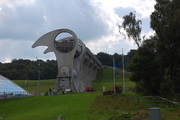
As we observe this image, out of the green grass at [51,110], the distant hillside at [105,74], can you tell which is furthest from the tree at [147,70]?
the distant hillside at [105,74]

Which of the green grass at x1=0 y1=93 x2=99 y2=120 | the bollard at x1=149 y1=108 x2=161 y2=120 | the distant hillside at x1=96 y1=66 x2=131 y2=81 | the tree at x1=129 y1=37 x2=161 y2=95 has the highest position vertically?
the distant hillside at x1=96 y1=66 x2=131 y2=81

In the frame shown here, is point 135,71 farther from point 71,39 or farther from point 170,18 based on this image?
point 71,39

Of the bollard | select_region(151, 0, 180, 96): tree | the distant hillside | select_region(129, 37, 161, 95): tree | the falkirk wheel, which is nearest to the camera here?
the bollard

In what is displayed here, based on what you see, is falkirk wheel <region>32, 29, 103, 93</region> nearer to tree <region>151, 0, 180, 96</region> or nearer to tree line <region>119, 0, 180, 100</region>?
tree line <region>119, 0, 180, 100</region>

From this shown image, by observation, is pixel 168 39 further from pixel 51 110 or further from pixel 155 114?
pixel 155 114

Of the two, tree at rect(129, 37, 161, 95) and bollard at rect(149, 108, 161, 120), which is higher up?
tree at rect(129, 37, 161, 95)

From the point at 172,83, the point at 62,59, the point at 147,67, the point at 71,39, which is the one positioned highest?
the point at 71,39

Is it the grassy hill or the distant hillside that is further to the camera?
the distant hillside

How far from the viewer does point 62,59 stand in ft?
192

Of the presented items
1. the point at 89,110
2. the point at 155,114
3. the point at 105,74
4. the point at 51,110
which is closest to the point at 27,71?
the point at 105,74

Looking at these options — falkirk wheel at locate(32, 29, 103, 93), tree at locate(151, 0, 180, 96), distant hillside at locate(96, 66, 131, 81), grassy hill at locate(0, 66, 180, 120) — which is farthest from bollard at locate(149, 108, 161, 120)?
distant hillside at locate(96, 66, 131, 81)

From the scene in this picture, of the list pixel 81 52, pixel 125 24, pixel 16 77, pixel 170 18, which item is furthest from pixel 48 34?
pixel 16 77

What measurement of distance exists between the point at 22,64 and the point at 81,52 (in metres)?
64.6

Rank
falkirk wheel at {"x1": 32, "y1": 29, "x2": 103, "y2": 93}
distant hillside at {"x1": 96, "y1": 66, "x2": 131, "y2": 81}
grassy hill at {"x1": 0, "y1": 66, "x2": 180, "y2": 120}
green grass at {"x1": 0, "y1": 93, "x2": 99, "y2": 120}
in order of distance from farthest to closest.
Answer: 1. distant hillside at {"x1": 96, "y1": 66, "x2": 131, "y2": 81}
2. falkirk wheel at {"x1": 32, "y1": 29, "x2": 103, "y2": 93}
3. green grass at {"x1": 0, "y1": 93, "x2": 99, "y2": 120}
4. grassy hill at {"x1": 0, "y1": 66, "x2": 180, "y2": 120}
